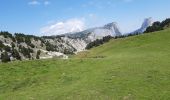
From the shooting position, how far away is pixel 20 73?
40.4 m

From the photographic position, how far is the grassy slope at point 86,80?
90.3 feet

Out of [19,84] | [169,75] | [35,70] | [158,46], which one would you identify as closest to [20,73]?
[35,70]

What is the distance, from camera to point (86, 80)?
3319cm

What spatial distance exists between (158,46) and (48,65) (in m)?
22.9

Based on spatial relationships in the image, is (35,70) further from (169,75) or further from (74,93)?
(169,75)

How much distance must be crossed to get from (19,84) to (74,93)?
9618 millimetres

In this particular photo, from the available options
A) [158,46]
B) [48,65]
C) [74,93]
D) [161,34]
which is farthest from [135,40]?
[74,93]

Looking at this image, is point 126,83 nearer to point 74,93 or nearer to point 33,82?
point 74,93

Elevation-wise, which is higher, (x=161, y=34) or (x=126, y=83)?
(x=161, y=34)

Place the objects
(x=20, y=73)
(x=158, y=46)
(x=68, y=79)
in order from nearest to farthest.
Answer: (x=68, y=79), (x=20, y=73), (x=158, y=46)

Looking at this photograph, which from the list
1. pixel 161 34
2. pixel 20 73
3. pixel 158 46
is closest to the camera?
pixel 20 73

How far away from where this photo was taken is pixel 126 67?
1448 inches

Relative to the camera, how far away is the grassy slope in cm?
2753

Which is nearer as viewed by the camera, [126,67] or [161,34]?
[126,67]
